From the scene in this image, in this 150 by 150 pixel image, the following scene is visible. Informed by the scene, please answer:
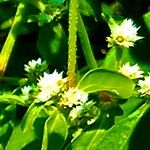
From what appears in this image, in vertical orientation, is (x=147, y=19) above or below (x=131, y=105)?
above

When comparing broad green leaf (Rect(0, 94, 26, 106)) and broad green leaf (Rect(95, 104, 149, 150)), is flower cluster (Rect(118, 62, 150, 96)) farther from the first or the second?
broad green leaf (Rect(0, 94, 26, 106))

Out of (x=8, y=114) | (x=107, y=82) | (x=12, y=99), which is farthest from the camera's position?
(x=8, y=114)

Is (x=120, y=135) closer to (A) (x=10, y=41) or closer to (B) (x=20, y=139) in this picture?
(B) (x=20, y=139)

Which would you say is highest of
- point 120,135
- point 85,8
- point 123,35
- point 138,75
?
point 85,8

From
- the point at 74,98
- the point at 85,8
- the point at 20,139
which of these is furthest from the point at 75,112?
the point at 85,8

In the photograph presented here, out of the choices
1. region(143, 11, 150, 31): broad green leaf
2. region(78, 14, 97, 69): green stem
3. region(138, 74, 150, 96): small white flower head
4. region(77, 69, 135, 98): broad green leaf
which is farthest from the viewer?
region(143, 11, 150, 31): broad green leaf

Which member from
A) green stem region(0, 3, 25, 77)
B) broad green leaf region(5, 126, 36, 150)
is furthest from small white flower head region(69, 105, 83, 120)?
green stem region(0, 3, 25, 77)

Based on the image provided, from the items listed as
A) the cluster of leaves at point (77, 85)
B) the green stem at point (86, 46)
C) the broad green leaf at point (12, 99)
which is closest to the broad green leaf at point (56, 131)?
the cluster of leaves at point (77, 85)
